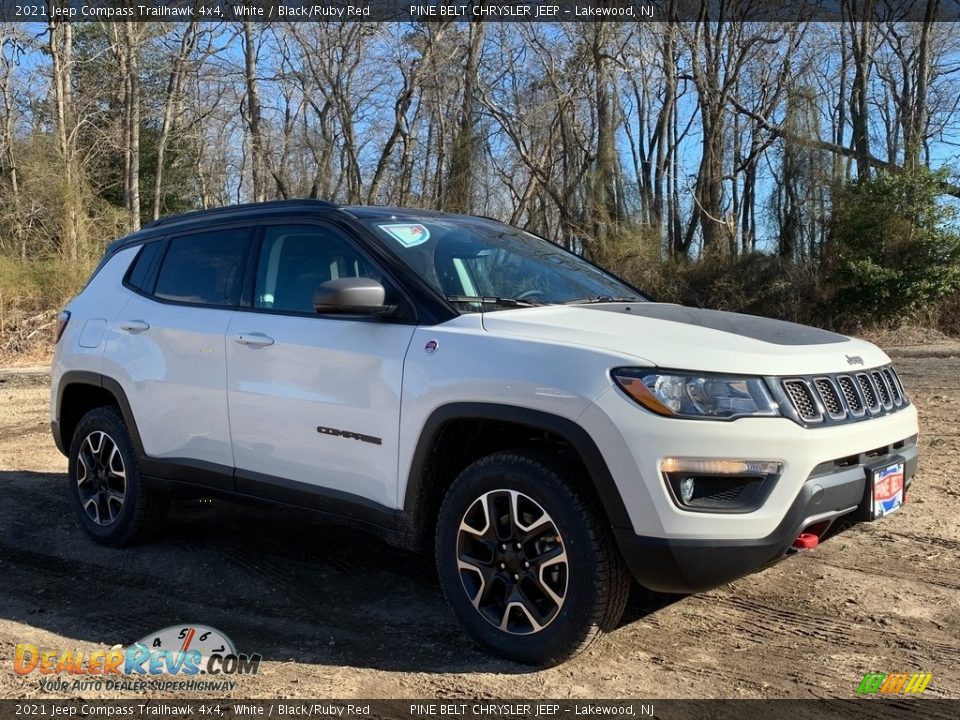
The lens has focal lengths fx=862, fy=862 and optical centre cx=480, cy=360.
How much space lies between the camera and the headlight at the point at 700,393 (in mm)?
2990

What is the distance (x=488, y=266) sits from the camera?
4164 mm

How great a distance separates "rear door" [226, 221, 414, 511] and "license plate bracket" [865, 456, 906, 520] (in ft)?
6.13

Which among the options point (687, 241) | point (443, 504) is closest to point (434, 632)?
point (443, 504)

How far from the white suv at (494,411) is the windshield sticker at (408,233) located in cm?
2

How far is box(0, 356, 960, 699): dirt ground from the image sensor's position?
3279mm

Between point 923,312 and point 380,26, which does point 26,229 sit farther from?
point 923,312

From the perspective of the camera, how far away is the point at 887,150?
25469 mm

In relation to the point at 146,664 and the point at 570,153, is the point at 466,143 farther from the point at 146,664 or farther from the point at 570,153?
the point at 146,664

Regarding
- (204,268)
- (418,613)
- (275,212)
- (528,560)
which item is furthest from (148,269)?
(528,560)

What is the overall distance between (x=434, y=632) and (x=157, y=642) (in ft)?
3.92

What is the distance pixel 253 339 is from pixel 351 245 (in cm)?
67

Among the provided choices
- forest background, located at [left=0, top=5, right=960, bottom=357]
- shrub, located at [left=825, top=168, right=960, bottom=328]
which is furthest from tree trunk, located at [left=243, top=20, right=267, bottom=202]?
shrub, located at [left=825, top=168, right=960, bottom=328]

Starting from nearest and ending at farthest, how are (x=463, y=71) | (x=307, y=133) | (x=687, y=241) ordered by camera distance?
1. (x=687, y=241)
2. (x=463, y=71)
3. (x=307, y=133)

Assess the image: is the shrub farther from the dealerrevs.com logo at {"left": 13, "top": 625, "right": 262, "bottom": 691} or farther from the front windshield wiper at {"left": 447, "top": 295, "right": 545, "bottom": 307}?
the dealerrevs.com logo at {"left": 13, "top": 625, "right": 262, "bottom": 691}
